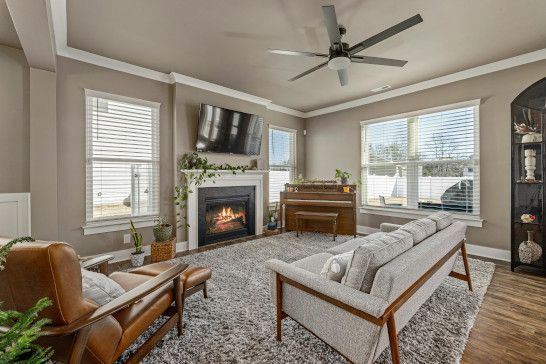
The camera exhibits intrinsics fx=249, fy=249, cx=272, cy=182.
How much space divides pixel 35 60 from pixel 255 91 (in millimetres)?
3073

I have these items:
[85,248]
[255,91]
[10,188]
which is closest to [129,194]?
[85,248]

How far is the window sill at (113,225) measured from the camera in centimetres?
338

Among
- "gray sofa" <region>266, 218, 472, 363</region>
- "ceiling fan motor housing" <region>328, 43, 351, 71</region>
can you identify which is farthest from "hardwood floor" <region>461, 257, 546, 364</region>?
"ceiling fan motor housing" <region>328, 43, 351, 71</region>

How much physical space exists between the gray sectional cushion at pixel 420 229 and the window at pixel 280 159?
3960mm

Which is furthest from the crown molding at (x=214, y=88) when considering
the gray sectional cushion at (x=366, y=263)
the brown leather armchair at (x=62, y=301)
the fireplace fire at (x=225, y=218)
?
the gray sectional cushion at (x=366, y=263)

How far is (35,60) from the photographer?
278 centimetres

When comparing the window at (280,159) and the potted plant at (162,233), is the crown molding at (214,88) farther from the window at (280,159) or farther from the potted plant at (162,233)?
the potted plant at (162,233)

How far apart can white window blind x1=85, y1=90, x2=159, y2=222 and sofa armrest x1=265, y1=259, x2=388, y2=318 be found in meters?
2.98

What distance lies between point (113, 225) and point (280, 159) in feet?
12.0

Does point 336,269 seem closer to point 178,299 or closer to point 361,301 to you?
point 361,301

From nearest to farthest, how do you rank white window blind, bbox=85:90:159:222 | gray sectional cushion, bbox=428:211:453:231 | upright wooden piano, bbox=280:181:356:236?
gray sectional cushion, bbox=428:211:453:231
white window blind, bbox=85:90:159:222
upright wooden piano, bbox=280:181:356:236

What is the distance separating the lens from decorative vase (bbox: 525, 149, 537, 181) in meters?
3.19

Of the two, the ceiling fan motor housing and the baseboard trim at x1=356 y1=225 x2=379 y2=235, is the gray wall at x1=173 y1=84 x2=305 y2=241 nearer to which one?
the baseboard trim at x1=356 y1=225 x2=379 y2=235

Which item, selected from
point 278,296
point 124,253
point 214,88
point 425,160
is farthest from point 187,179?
point 425,160
